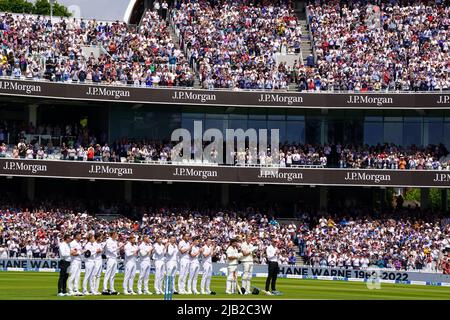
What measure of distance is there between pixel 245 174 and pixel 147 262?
2485cm

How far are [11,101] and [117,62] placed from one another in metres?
6.64

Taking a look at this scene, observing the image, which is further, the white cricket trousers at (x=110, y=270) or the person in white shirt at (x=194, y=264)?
the person in white shirt at (x=194, y=264)

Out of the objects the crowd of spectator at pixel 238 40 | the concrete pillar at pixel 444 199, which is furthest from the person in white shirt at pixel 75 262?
the concrete pillar at pixel 444 199

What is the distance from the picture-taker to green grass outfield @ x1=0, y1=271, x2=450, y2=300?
25281mm

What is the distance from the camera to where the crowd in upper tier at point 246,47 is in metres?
49.2

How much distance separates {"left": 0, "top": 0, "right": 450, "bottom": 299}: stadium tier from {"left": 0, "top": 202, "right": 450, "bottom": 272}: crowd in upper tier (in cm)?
12

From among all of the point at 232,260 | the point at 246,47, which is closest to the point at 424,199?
the point at 246,47

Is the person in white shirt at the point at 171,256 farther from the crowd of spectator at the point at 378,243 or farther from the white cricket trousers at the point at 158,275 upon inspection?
the crowd of spectator at the point at 378,243

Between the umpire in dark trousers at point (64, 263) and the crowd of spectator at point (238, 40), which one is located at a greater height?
the crowd of spectator at point (238, 40)

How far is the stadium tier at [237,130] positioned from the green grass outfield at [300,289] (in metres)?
7.64

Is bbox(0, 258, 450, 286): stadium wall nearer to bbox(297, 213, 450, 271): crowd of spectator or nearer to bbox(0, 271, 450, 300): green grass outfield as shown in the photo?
bbox(0, 271, 450, 300): green grass outfield
